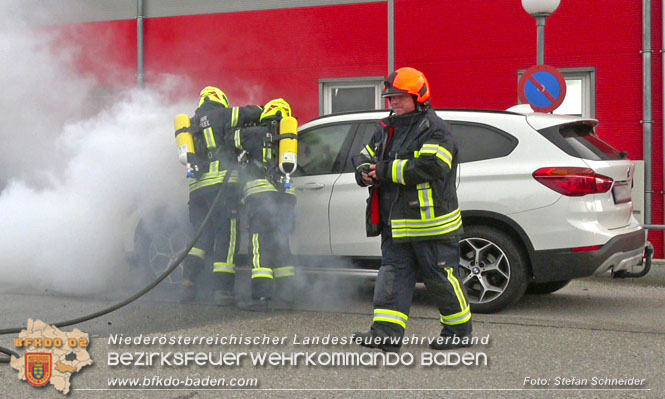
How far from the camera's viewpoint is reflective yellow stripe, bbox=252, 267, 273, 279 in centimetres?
693

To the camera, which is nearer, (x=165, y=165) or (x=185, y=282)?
(x=185, y=282)

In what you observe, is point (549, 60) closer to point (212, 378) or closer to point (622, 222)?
point (622, 222)

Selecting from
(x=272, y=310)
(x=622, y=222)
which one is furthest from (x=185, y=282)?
(x=622, y=222)

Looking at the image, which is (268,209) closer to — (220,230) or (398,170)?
(220,230)

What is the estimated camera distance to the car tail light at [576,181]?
21.1ft

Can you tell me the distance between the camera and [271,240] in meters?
7.01

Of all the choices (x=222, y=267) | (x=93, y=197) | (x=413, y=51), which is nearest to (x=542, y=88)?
(x=413, y=51)

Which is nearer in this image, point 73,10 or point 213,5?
point 73,10

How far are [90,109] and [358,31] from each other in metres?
4.66

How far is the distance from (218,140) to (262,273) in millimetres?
1216

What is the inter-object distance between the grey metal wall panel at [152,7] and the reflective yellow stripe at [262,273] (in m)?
6.35

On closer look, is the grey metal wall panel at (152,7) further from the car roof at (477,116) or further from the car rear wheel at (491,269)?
the car rear wheel at (491,269)

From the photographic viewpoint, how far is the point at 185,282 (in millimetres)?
7340

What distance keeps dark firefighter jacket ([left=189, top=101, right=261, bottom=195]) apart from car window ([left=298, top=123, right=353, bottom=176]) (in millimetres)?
511
